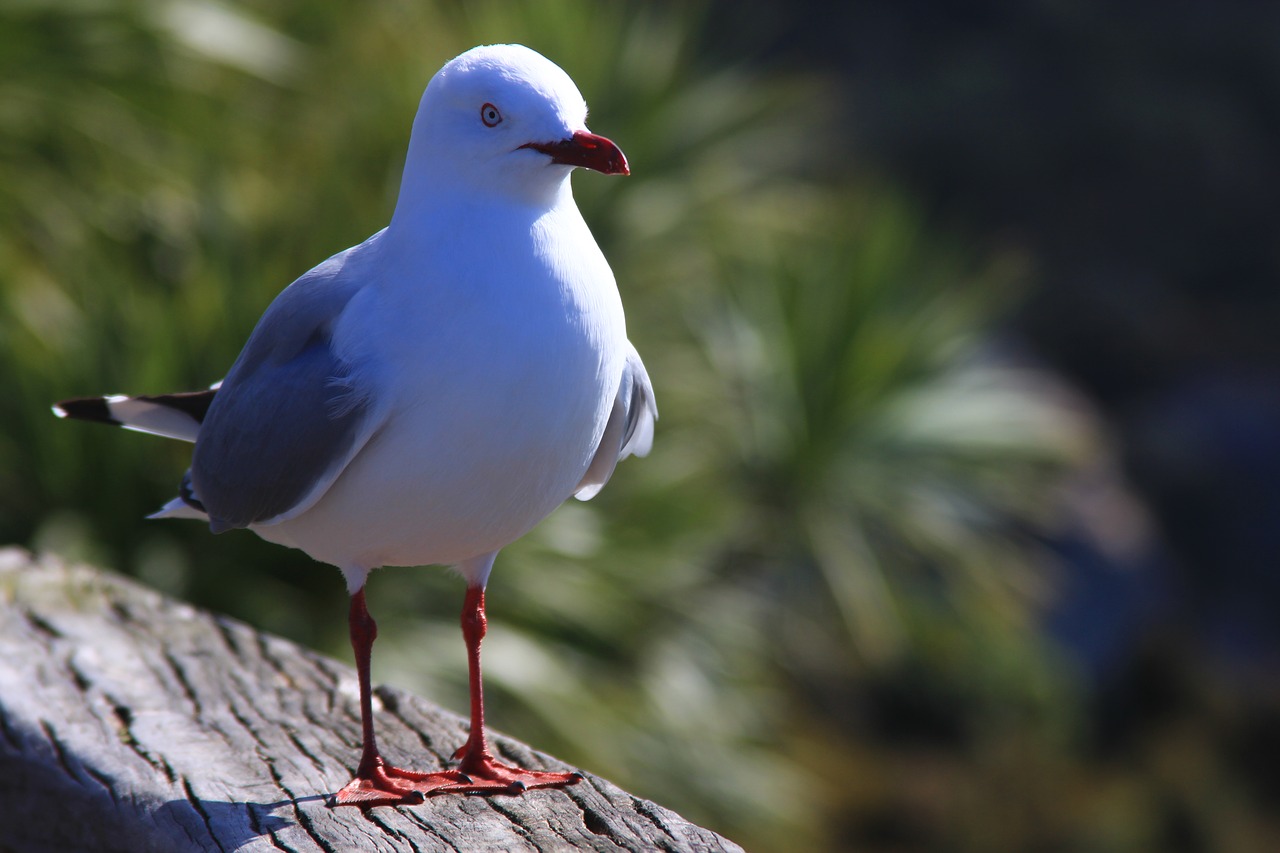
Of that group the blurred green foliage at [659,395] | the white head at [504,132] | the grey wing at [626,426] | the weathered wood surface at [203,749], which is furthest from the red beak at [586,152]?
the blurred green foliage at [659,395]

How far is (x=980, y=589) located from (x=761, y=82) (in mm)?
3354

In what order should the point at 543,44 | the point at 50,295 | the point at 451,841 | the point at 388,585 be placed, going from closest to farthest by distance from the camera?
the point at 451,841, the point at 388,585, the point at 50,295, the point at 543,44

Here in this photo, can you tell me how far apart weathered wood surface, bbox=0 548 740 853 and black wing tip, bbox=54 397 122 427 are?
1.35 feet

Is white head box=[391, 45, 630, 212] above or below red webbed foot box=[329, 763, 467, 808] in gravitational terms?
above

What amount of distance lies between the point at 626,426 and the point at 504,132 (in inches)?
22.2

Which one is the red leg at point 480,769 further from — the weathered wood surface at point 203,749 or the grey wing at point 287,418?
the grey wing at point 287,418

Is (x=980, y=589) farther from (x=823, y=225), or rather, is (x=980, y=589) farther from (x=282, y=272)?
(x=282, y=272)

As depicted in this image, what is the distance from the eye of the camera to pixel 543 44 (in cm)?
599

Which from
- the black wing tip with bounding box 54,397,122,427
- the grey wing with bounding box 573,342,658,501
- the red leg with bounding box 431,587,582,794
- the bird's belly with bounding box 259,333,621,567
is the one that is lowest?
the red leg with bounding box 431,587,582,794

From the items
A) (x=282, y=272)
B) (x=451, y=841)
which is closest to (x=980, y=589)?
(x=282, y=272)

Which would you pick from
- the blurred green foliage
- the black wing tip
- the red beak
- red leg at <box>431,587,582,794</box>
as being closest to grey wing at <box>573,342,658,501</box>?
red leg at <box>431,587,582,794</box>

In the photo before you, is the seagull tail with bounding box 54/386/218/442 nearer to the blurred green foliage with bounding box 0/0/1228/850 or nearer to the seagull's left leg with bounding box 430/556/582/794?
the seagull's left leg with bounding box 430/556/582/794

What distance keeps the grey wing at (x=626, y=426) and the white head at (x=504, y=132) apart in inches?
14.2

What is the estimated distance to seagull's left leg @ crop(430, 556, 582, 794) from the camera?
1949mm
